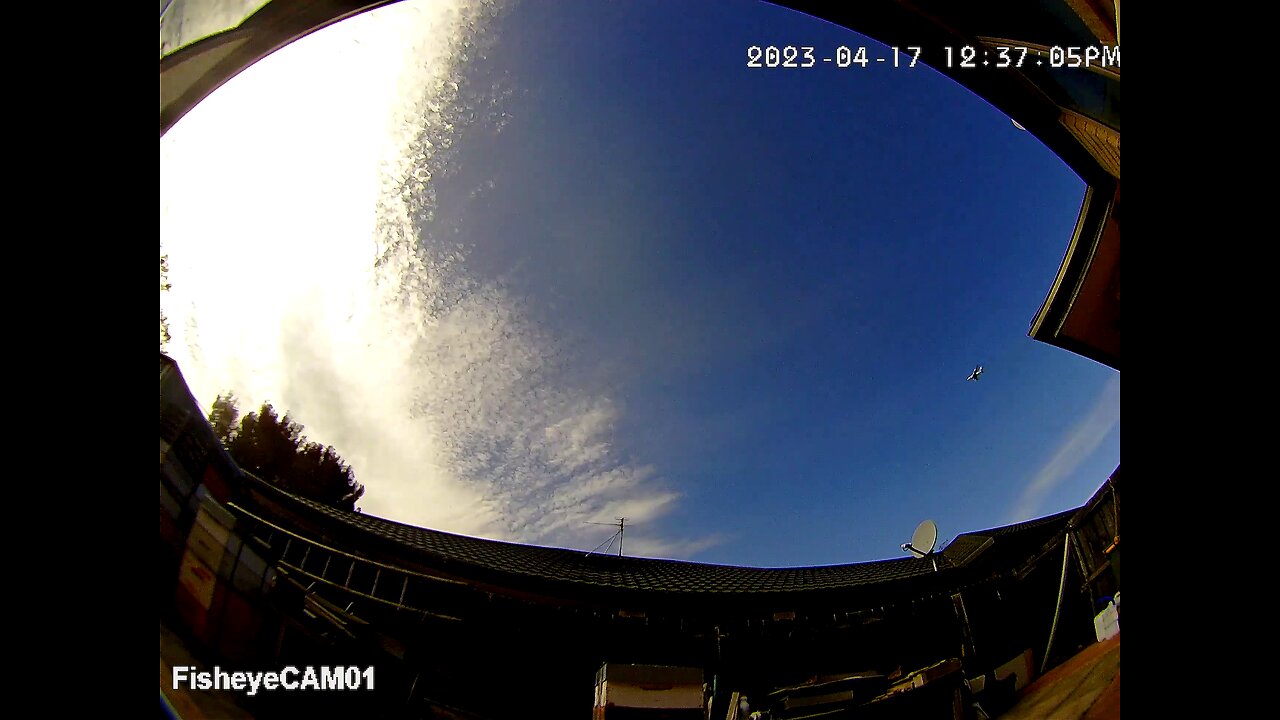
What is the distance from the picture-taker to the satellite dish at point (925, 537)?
1084 cm

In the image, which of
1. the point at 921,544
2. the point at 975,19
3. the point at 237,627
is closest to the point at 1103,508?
the point at 921,544

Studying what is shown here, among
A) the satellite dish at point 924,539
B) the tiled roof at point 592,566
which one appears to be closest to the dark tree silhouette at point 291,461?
the tiled roof at point 592,566

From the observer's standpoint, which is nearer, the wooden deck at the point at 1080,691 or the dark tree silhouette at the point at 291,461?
the wooden deck at the point at 1080,691

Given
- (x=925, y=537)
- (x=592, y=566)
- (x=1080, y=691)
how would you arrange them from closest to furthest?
(x=1080, y=691), (x=925, y=537), (x=592, y=566)

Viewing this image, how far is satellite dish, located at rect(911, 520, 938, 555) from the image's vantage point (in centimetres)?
1084

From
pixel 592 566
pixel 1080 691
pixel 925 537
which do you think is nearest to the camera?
pixel 1080 691

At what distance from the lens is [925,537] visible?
11.0 m

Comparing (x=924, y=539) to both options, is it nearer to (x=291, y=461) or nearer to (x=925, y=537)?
(x=925, y=537)

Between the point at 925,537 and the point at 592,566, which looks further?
the point at 592,566

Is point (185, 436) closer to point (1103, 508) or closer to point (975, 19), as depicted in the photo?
point (975, 19)

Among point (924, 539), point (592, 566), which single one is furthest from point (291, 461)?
point (924, 539)

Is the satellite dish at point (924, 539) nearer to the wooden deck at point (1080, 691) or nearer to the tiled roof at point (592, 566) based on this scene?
the tiled roof at point (592, 566)

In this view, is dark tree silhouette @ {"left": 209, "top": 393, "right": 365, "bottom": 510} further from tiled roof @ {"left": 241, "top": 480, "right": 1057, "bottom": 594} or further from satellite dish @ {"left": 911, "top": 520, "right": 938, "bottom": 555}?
satellite dish @ {"left": 911, "top": 520, "right": 938, "bottom": 555}

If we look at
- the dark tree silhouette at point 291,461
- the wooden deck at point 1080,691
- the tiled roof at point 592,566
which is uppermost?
the dark tree silhouette at point 291,461
